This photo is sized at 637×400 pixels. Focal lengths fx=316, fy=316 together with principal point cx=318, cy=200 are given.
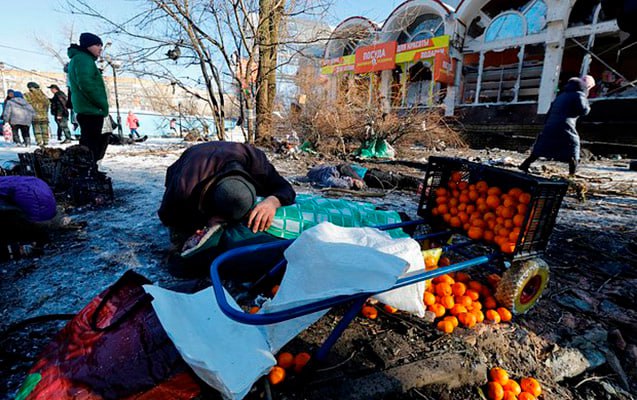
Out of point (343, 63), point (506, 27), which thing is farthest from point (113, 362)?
point (343, 63)

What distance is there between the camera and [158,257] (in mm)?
2596

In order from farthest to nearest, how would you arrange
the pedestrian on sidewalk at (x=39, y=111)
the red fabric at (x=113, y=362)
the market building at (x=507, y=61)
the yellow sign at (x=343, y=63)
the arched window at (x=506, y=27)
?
the yellow sign at (x=343, y=63)
the arched window at (x=506, y=27)
the market building at (x=507, y=61)
the pedestrian on sidewalk at (x=39, y=111)
the red fabric at (x=113, y=362)

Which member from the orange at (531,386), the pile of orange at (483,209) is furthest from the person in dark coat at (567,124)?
the orange at (531,386)

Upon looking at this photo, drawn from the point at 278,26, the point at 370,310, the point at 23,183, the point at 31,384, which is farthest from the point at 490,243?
the point at 278,26

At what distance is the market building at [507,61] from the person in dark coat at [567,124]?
5.22 metres

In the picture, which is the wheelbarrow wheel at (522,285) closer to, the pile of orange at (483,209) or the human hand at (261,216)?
the pile of orange at (483,209)

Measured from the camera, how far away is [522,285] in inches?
74.6

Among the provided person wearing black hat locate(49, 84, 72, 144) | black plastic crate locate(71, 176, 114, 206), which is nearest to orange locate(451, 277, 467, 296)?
black plastic crate locate(71, 176, 114, 206)

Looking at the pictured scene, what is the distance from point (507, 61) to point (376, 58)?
6742 millimetres

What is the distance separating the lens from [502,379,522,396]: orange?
1.43 meters

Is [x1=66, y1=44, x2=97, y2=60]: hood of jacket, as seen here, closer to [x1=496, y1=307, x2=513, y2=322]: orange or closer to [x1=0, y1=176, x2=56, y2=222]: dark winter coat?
[x1=0, y1=176, x2=56, y2=222]: dark winter coat

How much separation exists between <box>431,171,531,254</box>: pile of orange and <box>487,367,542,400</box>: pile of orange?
0.70 m

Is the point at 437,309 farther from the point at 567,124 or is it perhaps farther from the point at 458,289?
the point at 567,124

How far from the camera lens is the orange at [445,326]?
5.65 feet
